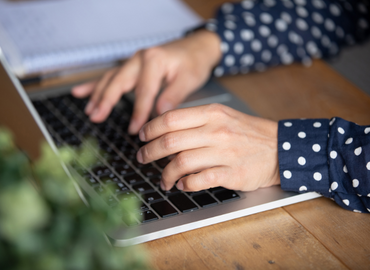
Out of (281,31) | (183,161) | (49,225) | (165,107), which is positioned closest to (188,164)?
(183,161)

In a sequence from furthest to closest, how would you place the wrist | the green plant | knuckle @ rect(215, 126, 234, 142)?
1. the wrist
2. knuckle @ rect(215, 126, 234, 142)
3. the green plant

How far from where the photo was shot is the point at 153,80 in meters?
0.72

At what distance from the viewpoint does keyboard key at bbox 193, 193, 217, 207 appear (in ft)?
1.63

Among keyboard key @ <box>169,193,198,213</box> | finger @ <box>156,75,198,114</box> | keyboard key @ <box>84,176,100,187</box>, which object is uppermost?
finger @ <box>156,75,198,114</box>

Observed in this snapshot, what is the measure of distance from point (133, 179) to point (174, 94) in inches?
9.5

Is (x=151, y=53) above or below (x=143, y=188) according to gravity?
above

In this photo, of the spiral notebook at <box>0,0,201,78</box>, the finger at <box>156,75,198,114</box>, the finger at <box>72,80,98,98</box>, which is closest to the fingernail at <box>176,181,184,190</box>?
the finger at <box>156,75,198,114</box>

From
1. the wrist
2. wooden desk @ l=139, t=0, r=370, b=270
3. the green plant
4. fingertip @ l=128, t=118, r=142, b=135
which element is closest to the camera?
the green plant

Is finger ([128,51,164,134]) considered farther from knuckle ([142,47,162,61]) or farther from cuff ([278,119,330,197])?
cuff ([278,119,330,197])

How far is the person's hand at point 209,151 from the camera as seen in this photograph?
20.1 inches

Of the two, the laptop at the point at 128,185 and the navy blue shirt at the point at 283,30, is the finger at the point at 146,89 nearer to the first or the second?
the laptop at the point at 128,185

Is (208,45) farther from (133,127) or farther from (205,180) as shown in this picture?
(205,180)

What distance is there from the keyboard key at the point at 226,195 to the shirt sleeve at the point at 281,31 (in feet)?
1.28

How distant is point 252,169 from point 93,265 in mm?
362
